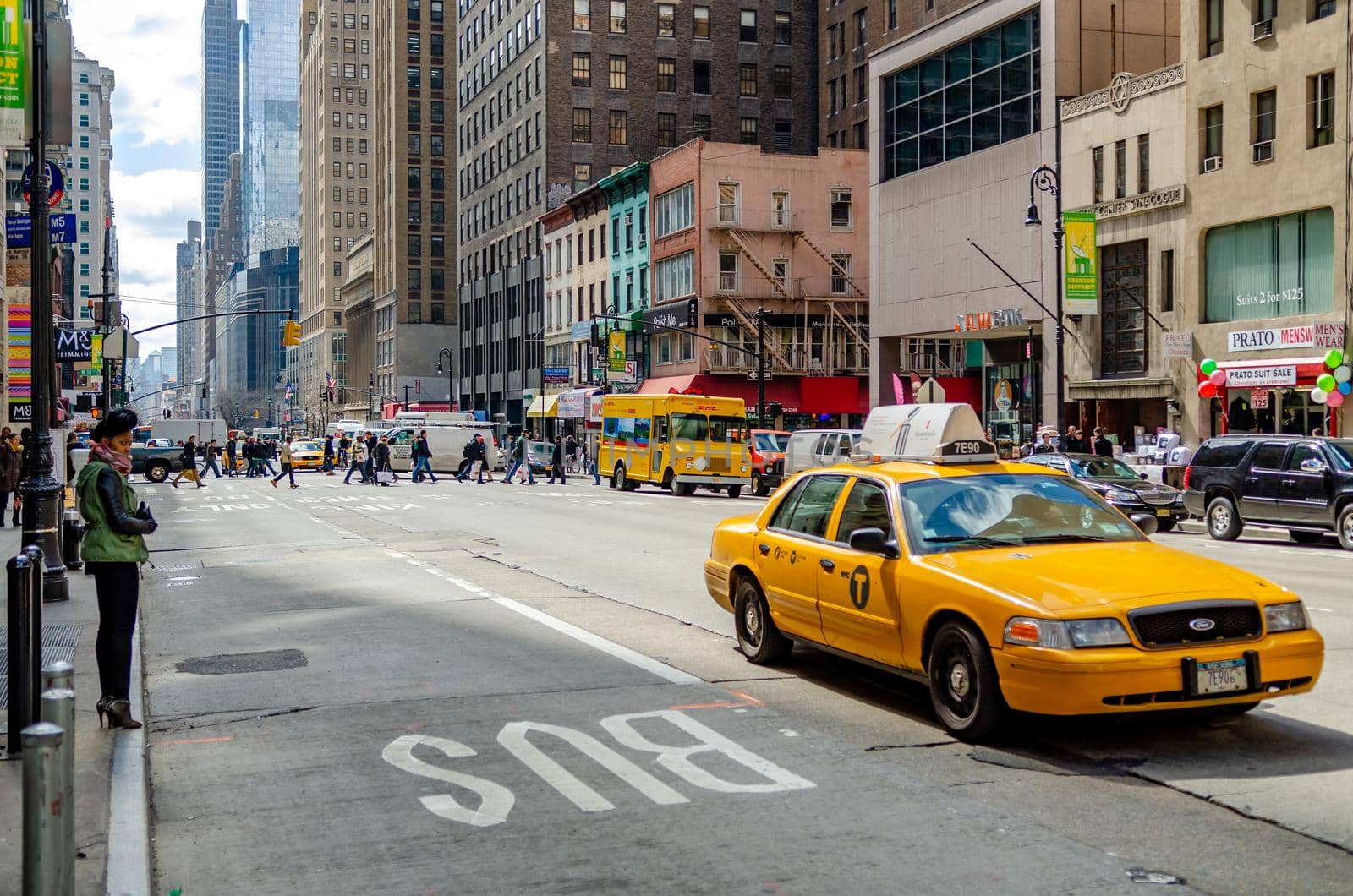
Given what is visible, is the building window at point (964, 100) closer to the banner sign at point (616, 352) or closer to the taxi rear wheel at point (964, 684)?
the banner sign at point (616, 352)

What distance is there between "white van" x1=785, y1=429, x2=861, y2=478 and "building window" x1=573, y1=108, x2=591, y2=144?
46.8 metres

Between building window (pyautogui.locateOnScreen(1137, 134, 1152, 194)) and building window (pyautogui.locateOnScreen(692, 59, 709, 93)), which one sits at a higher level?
building window (pyautogui.locateOnScreen(692, 59, 709, 93))

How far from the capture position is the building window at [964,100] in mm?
46906

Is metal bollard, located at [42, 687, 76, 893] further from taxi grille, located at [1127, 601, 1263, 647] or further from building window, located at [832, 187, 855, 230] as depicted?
building window, located at [832, 187, 855, 230]

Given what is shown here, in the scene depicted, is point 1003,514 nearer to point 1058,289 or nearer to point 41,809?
point 41,809

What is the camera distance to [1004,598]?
24.6 feet

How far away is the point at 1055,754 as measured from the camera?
7.57 meters

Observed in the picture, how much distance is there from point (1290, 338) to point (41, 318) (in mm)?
29873

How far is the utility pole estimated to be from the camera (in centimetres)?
1385

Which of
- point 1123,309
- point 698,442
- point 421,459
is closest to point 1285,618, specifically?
point 698,442

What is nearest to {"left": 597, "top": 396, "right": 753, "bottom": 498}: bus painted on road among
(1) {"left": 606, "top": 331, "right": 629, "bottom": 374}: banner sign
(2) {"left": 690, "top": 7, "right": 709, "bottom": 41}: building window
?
(1) {"left": 606, "top": 331, "right": 629, "bottom": 374}: banner sign

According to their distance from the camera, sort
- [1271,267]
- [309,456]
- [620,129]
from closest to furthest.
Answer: [1271,267]
[309,456]
[620,129]

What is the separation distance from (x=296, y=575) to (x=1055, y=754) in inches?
491

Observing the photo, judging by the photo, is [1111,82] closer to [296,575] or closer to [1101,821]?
[296,575]
